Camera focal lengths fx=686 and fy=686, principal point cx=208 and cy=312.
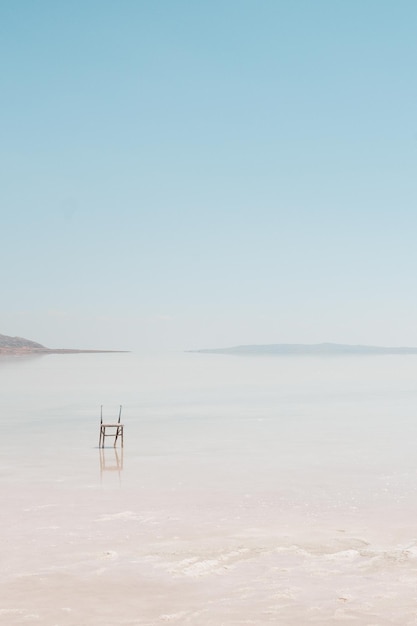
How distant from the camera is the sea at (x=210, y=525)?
9734 millimetres

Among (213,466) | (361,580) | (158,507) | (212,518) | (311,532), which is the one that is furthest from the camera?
(213,466)

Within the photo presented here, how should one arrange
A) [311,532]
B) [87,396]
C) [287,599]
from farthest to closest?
[87,396] → [311,532] → [287,599]

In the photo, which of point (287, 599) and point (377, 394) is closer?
point (287, 599)

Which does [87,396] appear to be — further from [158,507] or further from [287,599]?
[287,599]

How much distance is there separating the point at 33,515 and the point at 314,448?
40.3ft

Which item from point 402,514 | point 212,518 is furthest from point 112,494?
point 402,514

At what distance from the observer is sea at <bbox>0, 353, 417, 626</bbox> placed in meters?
9.73

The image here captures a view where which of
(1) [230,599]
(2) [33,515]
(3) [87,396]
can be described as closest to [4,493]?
(2) [33,515]

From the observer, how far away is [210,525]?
559 inches

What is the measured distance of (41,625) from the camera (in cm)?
895

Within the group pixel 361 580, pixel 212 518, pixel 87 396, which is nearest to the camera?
pixel 361 580

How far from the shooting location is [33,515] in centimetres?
1495

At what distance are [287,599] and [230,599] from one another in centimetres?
83

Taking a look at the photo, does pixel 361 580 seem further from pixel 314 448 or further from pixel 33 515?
pixel 314 448
